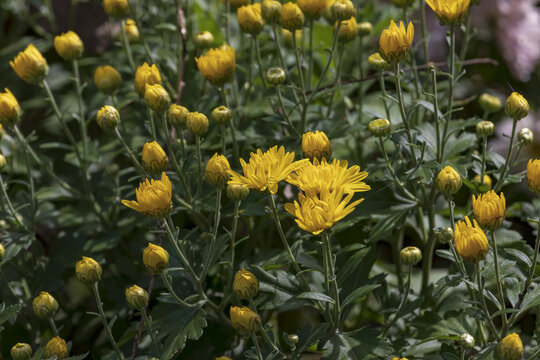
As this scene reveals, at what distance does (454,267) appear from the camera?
126 centimetres

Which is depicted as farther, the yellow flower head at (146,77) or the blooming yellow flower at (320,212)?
the yellow flower head at (146,77)

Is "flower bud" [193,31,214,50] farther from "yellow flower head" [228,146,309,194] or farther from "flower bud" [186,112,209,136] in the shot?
"yellow flower head" [228,146,309,194]

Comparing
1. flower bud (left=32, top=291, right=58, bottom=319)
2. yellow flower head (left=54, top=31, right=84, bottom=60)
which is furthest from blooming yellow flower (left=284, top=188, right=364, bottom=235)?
yellow flower head (left=54, top=31, right=84, bottom=60)

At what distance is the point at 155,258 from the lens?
3.23 ft

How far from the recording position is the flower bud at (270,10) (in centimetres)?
123

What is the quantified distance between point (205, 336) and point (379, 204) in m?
0.42

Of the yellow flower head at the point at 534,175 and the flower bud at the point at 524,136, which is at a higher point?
the yellow flower head at the point at 534,175

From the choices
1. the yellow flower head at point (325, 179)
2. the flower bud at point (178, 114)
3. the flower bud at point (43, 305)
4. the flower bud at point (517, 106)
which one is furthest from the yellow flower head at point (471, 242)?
the flower bud at point (43, 305)

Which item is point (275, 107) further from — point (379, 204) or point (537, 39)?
point (537, 39)

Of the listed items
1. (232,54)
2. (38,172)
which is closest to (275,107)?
(232,54)

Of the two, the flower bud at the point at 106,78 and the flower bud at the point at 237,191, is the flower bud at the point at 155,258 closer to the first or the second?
the flower bud at the point at 237,191

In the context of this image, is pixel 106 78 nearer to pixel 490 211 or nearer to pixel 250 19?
pixel 250 19

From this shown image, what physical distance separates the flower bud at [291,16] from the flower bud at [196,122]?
24cm

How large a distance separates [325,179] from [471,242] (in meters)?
0.20
